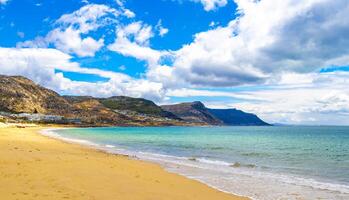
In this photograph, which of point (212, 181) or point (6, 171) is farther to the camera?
point (212, 181)

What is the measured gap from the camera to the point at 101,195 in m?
16.0

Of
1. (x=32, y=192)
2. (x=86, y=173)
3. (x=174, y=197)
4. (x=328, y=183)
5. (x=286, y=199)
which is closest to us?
(x=32, y=192)

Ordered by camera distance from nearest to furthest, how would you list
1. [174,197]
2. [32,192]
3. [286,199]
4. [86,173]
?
[32,192], [174,197], [286,199], [86,173]

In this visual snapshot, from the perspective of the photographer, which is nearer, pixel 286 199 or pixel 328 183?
pixel 286 199

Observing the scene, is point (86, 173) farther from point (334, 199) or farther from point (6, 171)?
point (334, 199)

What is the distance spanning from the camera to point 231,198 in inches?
709

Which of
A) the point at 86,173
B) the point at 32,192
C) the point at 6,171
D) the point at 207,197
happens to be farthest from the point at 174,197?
the point at 6,171

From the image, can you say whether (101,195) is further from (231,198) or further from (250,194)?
(250,194)

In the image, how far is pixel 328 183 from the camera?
82.8 ft

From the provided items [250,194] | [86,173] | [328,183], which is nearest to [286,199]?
[250,194]

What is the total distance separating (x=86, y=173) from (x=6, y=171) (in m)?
4.48

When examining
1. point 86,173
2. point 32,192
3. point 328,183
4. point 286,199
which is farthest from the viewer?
point 328,183

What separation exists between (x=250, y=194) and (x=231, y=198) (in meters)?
1.88

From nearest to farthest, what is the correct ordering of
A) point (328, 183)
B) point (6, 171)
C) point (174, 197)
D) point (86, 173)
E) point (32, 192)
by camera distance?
point (32, 192) → point (174, 197) → point (6, 171) → point (86, 173) → point (328, 183)
